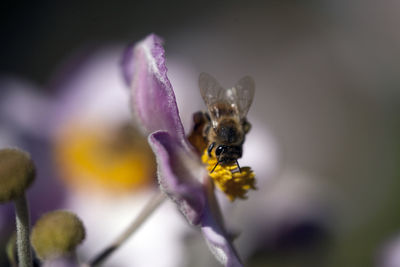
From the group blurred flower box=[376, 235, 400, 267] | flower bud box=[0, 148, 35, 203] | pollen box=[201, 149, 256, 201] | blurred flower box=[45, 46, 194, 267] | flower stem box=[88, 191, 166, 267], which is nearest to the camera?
flower bud box=[0, 148, 35, 203]

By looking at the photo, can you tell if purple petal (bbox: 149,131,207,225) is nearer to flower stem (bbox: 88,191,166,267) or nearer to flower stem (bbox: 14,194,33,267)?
flower stem (bbox: 88,191,166,267)

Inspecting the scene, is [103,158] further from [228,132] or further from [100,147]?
[228,132]

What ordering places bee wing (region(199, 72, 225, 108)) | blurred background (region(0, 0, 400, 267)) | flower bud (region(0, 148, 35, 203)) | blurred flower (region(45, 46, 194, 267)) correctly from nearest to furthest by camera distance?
1. flower bud (region(0, 148, 35, 203))
2. bee wing (region(199, 72, 225, 108))
3. blurred background (region(0, 0, 400, 267))
4. blurred flower (region(45, 46, 194, 267))

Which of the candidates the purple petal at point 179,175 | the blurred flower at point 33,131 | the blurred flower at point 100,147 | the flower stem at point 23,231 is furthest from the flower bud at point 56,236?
the blurred flower at point 100,147

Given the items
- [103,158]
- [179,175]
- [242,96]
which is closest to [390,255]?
[242,96]

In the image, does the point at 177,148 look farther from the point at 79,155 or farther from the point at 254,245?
the point at 79,155

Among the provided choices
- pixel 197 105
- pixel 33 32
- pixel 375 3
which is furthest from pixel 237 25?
pixel 197 105

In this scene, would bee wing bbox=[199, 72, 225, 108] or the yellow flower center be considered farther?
the yellow flower center

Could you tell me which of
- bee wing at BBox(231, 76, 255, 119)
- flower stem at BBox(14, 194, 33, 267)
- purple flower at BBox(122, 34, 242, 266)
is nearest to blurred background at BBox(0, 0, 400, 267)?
bee wing at BBox(231, 76, 255, 119)
